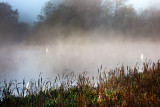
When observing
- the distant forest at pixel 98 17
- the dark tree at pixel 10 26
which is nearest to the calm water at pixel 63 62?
the distant forest at pixel 98 17

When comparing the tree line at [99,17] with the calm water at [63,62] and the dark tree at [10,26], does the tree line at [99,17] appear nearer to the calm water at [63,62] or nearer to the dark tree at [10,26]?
the calm water at [63,62]

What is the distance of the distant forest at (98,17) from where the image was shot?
30500 millimetres

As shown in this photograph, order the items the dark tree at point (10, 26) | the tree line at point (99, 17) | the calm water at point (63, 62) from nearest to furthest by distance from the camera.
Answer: the calm water at point (63, 62)
the tree line at point (99, 17)
the dark tree at point (10, 26)

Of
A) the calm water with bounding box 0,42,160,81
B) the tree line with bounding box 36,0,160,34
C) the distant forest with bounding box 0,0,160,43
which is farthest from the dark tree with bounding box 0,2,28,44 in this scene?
the calm water with bounding box 0,42,160,81

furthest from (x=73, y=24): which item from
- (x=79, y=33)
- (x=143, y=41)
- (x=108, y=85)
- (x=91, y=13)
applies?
(x=108, y=85)

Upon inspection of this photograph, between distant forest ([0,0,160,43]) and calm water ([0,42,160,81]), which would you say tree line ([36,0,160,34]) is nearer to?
distant forest ([0,0,160,43])

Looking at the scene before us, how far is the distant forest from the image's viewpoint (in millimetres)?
30500

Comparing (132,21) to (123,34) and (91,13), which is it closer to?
(123,34)

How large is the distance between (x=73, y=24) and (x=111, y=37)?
810cm

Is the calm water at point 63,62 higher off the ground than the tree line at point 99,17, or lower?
lower

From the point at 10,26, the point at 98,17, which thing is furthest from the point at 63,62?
the point at 10,26

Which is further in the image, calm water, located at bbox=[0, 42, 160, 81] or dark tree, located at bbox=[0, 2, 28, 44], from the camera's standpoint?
dark tree, located at bbox=[0, 2, 28, 44]

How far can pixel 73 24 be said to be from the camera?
3048cm

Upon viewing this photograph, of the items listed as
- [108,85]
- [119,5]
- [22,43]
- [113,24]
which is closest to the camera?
[108,85]
